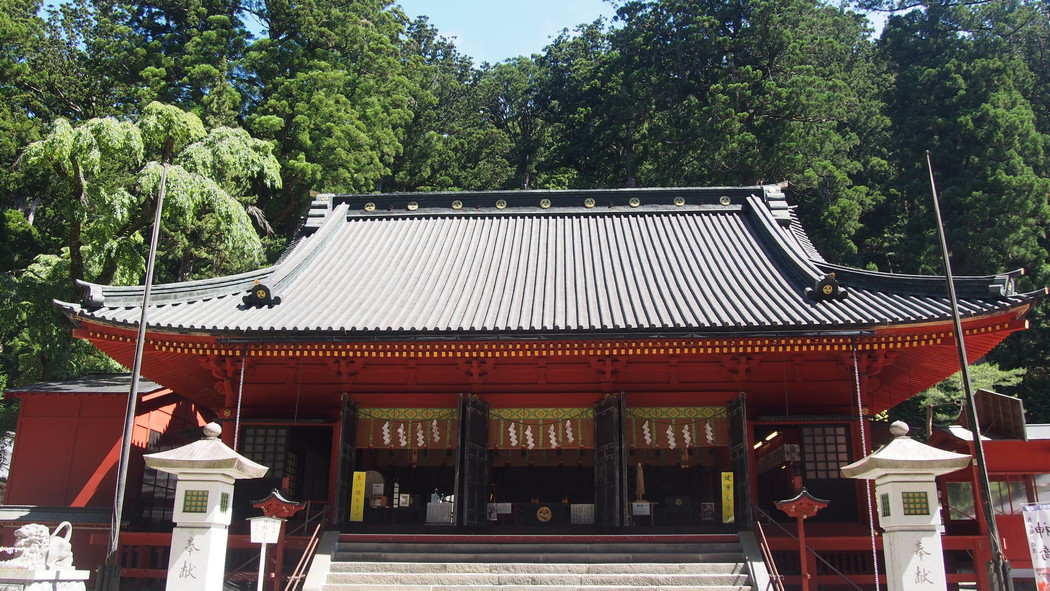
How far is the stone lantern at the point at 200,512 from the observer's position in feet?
30.0

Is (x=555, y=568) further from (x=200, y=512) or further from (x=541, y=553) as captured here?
(x=200, y=512)

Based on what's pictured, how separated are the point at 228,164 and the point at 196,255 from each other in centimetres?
466

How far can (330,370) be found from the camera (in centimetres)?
1413

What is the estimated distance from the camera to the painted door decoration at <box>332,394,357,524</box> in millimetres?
13203

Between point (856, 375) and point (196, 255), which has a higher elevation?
point (196, 255)

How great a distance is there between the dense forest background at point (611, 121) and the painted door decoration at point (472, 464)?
27.9ft

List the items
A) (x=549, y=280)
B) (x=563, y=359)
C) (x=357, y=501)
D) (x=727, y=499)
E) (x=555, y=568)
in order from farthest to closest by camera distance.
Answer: (x=549, y=280)
(x=563, y=359)
(x=357, y=501)
(x=727, y=499)
(x=555, y=568)

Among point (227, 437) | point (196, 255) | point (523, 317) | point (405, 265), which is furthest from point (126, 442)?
point (196, 255)

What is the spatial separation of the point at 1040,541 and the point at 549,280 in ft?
28.4

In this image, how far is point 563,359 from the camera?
13828mm

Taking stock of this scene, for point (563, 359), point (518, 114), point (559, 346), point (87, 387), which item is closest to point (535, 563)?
point (559, 346)

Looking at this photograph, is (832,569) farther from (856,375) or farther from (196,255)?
(196,255)

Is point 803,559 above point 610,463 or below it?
below

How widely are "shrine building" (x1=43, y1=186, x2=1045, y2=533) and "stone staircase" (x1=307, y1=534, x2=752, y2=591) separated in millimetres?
771
